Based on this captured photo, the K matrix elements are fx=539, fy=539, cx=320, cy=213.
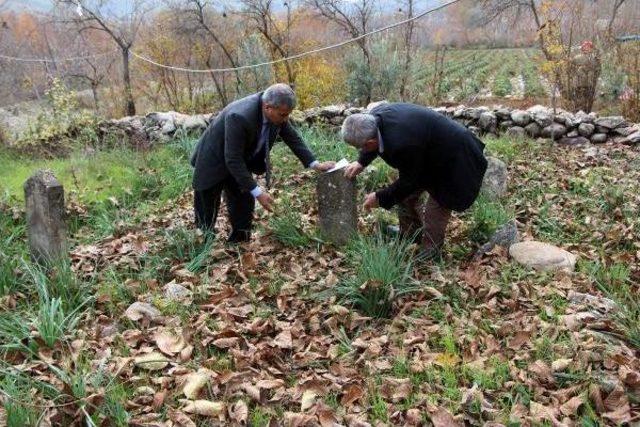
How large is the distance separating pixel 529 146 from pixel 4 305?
23.3 ft

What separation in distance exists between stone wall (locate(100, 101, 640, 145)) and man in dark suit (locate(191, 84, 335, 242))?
3.99 m

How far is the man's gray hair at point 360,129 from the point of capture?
387 cm

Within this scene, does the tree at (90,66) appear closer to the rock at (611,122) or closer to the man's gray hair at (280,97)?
the rock at (611,122)

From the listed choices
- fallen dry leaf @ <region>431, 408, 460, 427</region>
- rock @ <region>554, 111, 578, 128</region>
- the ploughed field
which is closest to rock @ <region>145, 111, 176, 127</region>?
the ploughed field

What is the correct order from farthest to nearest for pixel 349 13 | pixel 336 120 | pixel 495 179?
pixel 349 13
pixel 336 120
pixel 495 179

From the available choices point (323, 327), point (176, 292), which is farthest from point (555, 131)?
point (176, 292)

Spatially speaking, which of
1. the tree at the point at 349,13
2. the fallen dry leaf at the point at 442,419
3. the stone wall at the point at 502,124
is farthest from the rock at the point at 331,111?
the fallen dry leaf at the point at 442,419

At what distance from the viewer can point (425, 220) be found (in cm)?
455

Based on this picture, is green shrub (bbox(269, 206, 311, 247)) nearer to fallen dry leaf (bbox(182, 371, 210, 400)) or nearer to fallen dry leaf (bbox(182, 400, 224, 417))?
fallen dry leaf (bbox(182, 371, 210, 400))

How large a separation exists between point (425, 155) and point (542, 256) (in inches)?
49.9

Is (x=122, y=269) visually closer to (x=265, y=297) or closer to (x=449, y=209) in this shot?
(x=265, y=297)

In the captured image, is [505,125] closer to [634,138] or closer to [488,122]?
[488,122]

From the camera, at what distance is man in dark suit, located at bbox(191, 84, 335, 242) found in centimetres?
421

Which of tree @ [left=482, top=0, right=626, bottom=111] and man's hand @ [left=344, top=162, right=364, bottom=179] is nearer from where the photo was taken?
man's hand @ [left=344, top=162, right=364, bottom=179]
